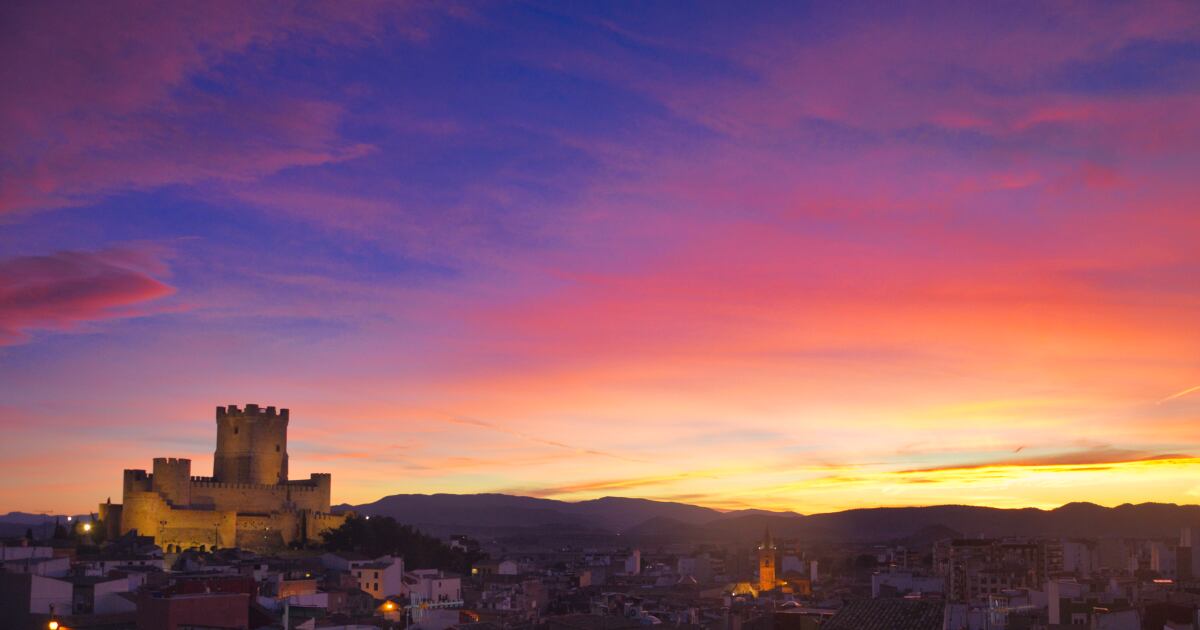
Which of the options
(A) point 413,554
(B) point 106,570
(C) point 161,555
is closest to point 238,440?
(A) point 413,554

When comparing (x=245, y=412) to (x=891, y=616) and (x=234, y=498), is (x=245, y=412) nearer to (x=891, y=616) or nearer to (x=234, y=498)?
(x=234, y=498)

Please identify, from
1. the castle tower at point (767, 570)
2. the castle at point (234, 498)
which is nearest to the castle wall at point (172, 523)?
the castle at point (234, 498)

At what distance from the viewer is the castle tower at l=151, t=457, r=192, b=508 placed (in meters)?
78.0

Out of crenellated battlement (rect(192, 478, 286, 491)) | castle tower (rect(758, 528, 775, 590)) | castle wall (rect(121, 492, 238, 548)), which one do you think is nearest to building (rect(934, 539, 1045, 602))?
castle tower (rect(758, 528, 775, 590))

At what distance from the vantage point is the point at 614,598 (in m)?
64.2

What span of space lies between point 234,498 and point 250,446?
5.01 metres

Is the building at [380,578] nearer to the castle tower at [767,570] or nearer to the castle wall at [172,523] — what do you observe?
the castle wall at [172,523]

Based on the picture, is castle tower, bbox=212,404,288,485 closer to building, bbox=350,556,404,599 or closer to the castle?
the castle

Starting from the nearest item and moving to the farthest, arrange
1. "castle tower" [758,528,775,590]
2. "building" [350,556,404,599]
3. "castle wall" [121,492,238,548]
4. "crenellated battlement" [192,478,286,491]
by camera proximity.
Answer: "building" [350,556,404,599] → "castle wall" [121,492,238,548] → "crenellated battlement" [192,478,286,491] → "castle tower" [758,528,775,590]

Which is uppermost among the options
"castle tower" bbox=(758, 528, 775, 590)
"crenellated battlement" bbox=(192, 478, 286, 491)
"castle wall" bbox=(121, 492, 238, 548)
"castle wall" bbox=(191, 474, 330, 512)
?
"crenellated battlement" bbox=(192, 478, 286, 491)

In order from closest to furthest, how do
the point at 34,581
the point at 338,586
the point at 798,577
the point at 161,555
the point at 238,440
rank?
the point at 34,581 → the point at 338,586 → the point at 161,555 → the point at 238,440 → the point at 798,577

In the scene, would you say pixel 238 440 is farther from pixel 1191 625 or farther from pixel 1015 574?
pixel 1191 625

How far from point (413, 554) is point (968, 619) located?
5216cm

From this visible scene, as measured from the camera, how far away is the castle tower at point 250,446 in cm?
8469
